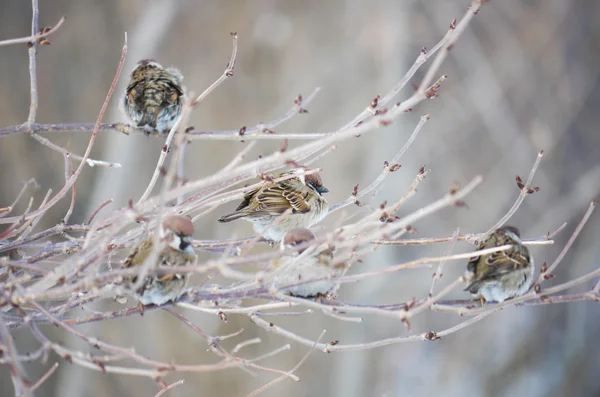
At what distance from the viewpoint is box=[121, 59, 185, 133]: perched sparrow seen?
405cm

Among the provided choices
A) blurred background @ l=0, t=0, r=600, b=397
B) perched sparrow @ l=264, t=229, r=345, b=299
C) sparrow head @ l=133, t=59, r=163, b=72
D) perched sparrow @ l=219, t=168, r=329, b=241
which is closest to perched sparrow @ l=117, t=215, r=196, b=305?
perched sparrow @ l=264, t=229, r=345, b=299

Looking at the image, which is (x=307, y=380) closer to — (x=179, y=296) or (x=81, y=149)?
(x=81, y=149)

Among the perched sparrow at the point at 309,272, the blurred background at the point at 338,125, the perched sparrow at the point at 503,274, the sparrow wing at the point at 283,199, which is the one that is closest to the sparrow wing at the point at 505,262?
the perched sparrow at the point at 503,274

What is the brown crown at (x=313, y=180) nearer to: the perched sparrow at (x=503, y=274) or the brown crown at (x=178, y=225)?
the perched sparrow at (x=503, y=274)

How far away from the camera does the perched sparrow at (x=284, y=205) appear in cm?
425

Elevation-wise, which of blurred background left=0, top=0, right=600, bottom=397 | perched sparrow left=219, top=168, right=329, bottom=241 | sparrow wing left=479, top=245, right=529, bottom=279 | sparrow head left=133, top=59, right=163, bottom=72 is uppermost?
blurred background left=0, top=0, right=600, bottom=397

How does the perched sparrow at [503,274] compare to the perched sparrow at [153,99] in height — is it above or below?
below

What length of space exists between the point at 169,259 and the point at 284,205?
1.56 meters

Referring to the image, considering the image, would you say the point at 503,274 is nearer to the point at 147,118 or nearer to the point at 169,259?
the point at 169,259

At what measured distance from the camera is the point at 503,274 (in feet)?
10.8

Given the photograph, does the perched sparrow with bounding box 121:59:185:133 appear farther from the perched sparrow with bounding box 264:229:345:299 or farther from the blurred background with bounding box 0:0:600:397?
the blurred background with bounding box 0:0:600:397

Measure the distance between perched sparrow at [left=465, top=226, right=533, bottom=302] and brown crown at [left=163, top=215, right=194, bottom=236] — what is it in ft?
4.73

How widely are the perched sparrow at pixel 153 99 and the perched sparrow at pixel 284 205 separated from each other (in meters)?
0.72

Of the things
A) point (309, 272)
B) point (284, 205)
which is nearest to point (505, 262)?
point (309, 272)
